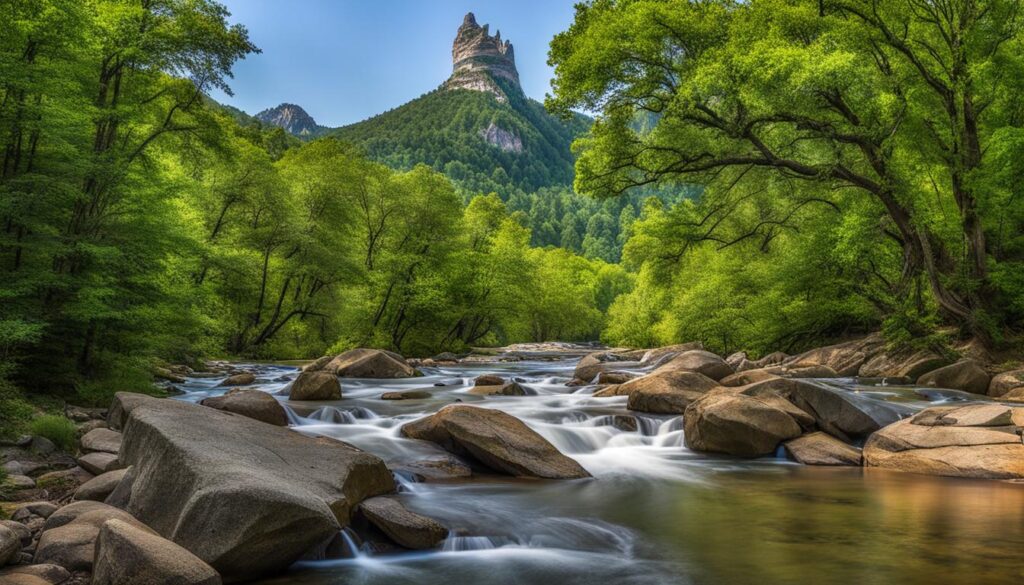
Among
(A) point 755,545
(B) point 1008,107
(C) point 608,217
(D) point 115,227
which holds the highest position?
(C) point 608,217

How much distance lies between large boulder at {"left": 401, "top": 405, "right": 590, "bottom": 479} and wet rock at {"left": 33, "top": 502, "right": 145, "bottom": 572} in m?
5.06

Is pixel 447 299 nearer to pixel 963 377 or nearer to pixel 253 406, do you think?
pixel 253 406

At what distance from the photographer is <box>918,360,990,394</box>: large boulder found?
16328 millimetres

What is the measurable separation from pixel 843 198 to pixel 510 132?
154 meters

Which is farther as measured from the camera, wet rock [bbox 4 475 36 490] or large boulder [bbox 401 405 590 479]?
large boulder [bbox 401 405 590 479]

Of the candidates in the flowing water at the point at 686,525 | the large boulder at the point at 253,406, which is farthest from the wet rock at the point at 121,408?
the flowing water at the point at 686,525

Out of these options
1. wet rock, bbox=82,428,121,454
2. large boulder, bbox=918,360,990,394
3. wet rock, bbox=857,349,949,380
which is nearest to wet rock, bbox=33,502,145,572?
wet rock, bbox=82,428,121,454

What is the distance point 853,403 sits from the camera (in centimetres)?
1195

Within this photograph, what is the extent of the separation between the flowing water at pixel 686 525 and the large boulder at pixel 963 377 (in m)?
9.13

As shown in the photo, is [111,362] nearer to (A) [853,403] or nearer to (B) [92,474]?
(B) [92,474]

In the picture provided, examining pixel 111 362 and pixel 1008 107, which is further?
pixel 1008 107

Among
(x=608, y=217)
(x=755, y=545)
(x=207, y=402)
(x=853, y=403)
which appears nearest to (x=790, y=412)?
(x=853, y=403)

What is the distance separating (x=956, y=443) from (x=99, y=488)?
12200mm

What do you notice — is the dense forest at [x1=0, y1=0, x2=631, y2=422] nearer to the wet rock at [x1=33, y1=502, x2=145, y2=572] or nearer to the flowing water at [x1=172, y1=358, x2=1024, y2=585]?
the wet rock at [x1=33, y1=502, x2=145, y2=572]
